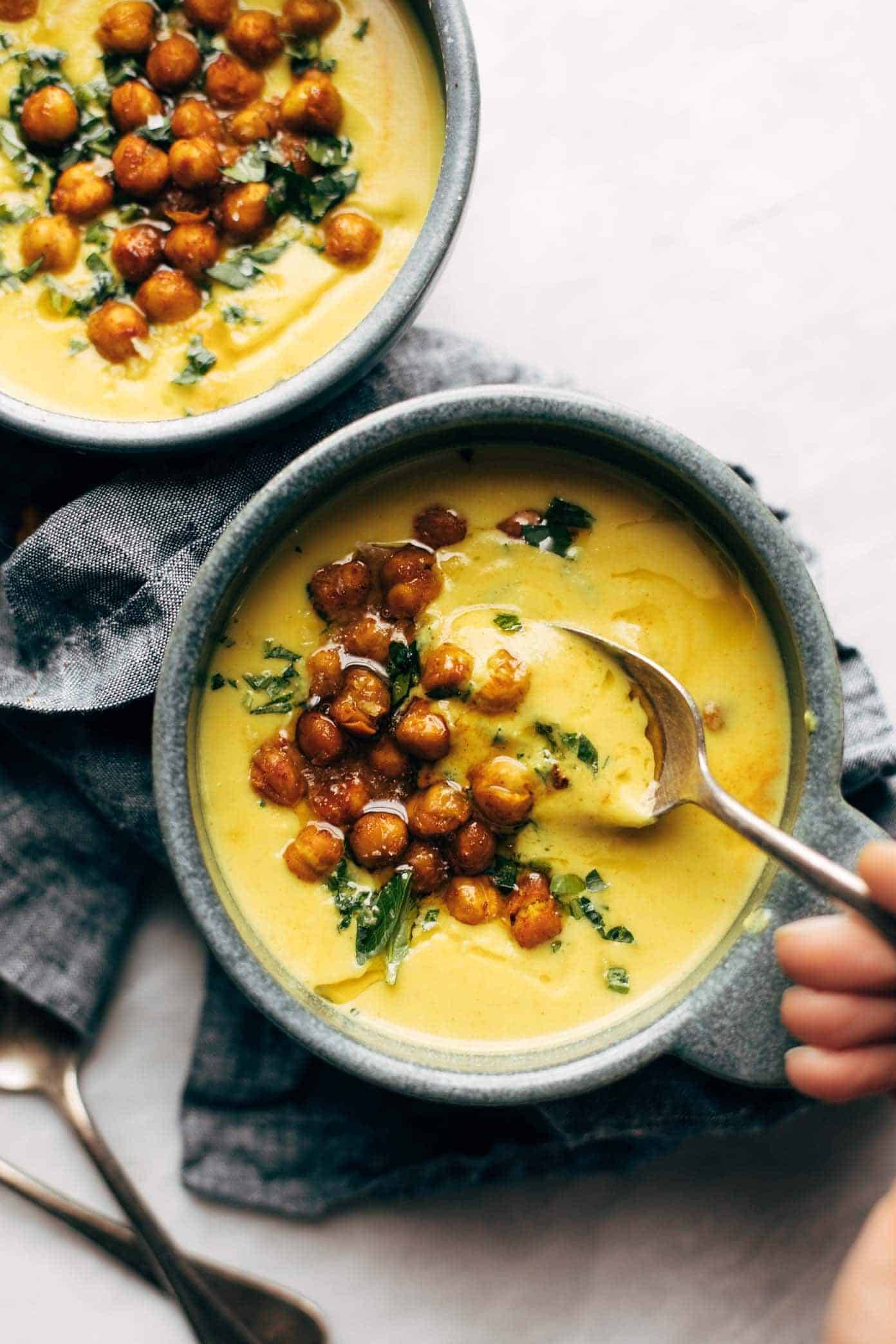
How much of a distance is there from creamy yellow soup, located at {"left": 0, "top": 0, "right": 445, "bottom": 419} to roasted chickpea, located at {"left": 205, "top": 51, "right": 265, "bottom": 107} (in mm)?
28

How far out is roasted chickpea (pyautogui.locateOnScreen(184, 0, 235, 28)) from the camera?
180 cm

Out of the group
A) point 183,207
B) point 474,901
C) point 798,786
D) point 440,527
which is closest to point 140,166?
point 183,207

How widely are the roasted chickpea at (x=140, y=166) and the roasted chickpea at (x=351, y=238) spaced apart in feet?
0.82

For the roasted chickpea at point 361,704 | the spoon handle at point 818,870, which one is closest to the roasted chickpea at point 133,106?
the roasted chickpea at point 361,704

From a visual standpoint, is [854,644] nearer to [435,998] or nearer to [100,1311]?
[435,998]

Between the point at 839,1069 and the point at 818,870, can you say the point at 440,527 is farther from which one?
the point at 839,1069

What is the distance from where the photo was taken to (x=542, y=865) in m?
1.62

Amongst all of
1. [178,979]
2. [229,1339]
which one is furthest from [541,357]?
[229,1339]

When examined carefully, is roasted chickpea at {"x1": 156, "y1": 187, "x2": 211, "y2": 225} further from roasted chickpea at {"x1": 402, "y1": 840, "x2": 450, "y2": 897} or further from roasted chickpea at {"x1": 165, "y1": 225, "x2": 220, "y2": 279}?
roasted chickpea at {"x1": 402, "y1": 840, "x2": 450, "y2": 897}

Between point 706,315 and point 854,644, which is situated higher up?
point 706,315

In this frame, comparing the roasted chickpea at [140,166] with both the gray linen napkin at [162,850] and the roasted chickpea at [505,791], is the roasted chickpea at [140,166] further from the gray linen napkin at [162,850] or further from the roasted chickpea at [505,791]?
the roasted chickpea at [505,791]

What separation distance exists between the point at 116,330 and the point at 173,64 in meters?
0.40

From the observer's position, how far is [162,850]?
1890mm

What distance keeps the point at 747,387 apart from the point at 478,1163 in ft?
4.38
